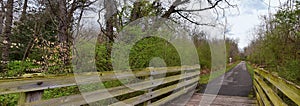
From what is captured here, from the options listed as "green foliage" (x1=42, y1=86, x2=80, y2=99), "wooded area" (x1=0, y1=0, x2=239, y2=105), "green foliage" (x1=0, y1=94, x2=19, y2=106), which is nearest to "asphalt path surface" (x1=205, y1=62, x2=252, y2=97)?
"wooded area" (x1=0, y1=0, x2=239, y2=105)

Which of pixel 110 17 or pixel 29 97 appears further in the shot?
pixel 110 17

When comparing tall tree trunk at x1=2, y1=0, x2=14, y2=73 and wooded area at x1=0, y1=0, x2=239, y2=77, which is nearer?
wooded area at x1=0, y1=0, x2=239, y2=77

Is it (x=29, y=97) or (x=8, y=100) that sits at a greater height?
(x=29, y=97)

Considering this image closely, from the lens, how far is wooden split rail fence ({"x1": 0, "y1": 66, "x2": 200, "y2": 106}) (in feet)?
5.39

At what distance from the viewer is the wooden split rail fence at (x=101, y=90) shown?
5.39 feet

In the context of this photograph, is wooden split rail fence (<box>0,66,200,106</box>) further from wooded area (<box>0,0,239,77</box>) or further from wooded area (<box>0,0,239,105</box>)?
wooded area (<box>0,0,239,77</box>)

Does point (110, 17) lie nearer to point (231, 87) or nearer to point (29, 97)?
point (29, 97)

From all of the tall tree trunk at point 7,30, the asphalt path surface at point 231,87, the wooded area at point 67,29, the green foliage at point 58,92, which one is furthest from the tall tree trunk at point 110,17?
the asphalt path surface at point 231,87

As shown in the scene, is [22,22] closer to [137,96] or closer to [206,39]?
[137,96]

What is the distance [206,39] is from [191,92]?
6.33 metres

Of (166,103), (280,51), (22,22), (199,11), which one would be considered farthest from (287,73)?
(22,22)

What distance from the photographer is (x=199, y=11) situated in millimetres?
9336

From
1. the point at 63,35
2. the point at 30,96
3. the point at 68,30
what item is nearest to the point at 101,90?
the point at 30,96

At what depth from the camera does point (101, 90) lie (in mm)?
2703
